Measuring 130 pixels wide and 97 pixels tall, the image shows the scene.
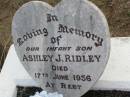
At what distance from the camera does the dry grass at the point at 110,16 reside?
3.16 meters

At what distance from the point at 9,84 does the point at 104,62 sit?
0.58 meters

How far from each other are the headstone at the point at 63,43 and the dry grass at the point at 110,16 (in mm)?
833

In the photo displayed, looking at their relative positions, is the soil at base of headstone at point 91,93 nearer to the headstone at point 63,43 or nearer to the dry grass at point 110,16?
the headstone at point 63,43

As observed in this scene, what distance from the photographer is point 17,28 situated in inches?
83.7

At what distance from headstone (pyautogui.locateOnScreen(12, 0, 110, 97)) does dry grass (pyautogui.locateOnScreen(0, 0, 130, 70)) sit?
83 centimetres

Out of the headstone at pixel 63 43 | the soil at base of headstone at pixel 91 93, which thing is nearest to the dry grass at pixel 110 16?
the soil at base of headstone at pixel 91 93

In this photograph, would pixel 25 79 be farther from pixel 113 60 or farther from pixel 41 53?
pixel 113 60

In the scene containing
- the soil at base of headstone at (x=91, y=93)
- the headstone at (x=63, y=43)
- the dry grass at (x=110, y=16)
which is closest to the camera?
the headstone at (x=63, y=43)

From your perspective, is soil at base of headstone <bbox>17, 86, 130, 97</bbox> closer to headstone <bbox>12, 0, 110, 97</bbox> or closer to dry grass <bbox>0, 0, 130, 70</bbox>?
headstone <bbox>12, 0, 110, 97</bbox>

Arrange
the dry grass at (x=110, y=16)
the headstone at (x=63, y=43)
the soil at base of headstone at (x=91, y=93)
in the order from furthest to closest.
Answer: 1. the dry grass at (x=110, y=16)
2. the soil at base of headstone at (x=91, y=93)
3. the headstone at (x=63, y=43)

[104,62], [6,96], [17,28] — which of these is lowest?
[6,96]

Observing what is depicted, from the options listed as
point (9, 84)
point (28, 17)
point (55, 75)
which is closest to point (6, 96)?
point (9, 84)

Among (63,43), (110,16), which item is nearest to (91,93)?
(63,43)

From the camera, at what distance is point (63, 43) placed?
205cm
